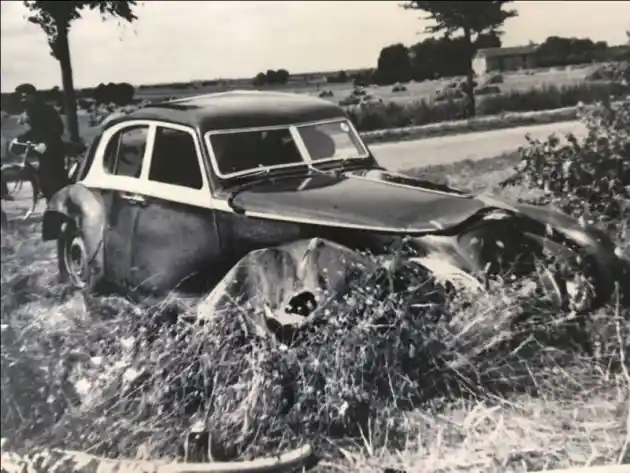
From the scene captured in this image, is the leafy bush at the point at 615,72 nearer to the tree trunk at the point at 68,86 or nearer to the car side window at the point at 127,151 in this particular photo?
the car side window at the point at 127,151

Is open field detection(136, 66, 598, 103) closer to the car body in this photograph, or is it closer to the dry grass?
the car body

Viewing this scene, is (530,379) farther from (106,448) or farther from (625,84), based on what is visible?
(106,448)

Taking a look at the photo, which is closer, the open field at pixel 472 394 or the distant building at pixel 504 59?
the open field at pixel 472 394

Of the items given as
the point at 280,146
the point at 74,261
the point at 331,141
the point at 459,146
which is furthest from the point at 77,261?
the point at 459,146

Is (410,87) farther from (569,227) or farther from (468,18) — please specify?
(569,227)

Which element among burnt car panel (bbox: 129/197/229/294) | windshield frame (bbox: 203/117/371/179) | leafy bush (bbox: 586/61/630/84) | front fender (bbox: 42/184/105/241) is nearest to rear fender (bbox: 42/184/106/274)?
front fender (bbox: 42/184/105/241)

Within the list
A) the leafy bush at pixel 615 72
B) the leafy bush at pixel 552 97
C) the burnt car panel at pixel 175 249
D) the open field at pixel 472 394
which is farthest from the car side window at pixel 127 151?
the leafy bush at pixel 615 72
